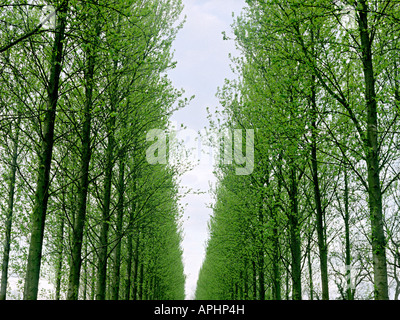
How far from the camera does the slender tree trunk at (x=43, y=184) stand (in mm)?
5145

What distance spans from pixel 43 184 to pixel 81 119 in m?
1.98

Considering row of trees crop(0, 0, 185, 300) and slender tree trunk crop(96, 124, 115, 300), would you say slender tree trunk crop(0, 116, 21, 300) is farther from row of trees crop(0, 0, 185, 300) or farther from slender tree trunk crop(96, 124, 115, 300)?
slender tree trunk crop(96, 124, 115, 300)

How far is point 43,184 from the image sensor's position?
5520 millimetres

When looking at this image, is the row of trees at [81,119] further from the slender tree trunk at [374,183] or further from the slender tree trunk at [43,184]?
the slender tree trunk at [374,183]

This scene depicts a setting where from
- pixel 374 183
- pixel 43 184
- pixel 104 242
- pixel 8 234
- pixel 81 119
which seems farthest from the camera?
pixel 8 234

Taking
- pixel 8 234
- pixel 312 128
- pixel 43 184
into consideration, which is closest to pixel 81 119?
pixel 43 184

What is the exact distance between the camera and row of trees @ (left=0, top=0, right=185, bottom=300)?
557 centimetres

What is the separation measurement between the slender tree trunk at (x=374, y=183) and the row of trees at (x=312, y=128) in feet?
0.05

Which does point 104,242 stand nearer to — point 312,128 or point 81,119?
point 81,119

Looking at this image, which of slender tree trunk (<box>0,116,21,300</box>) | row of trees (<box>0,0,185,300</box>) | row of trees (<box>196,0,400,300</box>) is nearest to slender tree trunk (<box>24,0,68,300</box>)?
row of trees (<box>0,0,185,300</box>)

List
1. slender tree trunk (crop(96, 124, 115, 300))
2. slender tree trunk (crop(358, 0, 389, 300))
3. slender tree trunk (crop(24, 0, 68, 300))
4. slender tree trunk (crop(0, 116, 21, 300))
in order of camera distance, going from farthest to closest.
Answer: slender tree trunk (crop(0, 116, 21, 300))
slender tree trunk (crop(96, 124, 115, 300))
slender tree trunk (crop(358, 0, 389, 300))
slender tree trunk (crop(24, 0, 68, 300))

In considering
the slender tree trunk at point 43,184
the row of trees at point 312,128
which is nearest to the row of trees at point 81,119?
the slender tree trunk at point 43,184

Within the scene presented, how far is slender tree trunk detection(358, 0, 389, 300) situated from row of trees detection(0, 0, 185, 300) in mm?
4105
